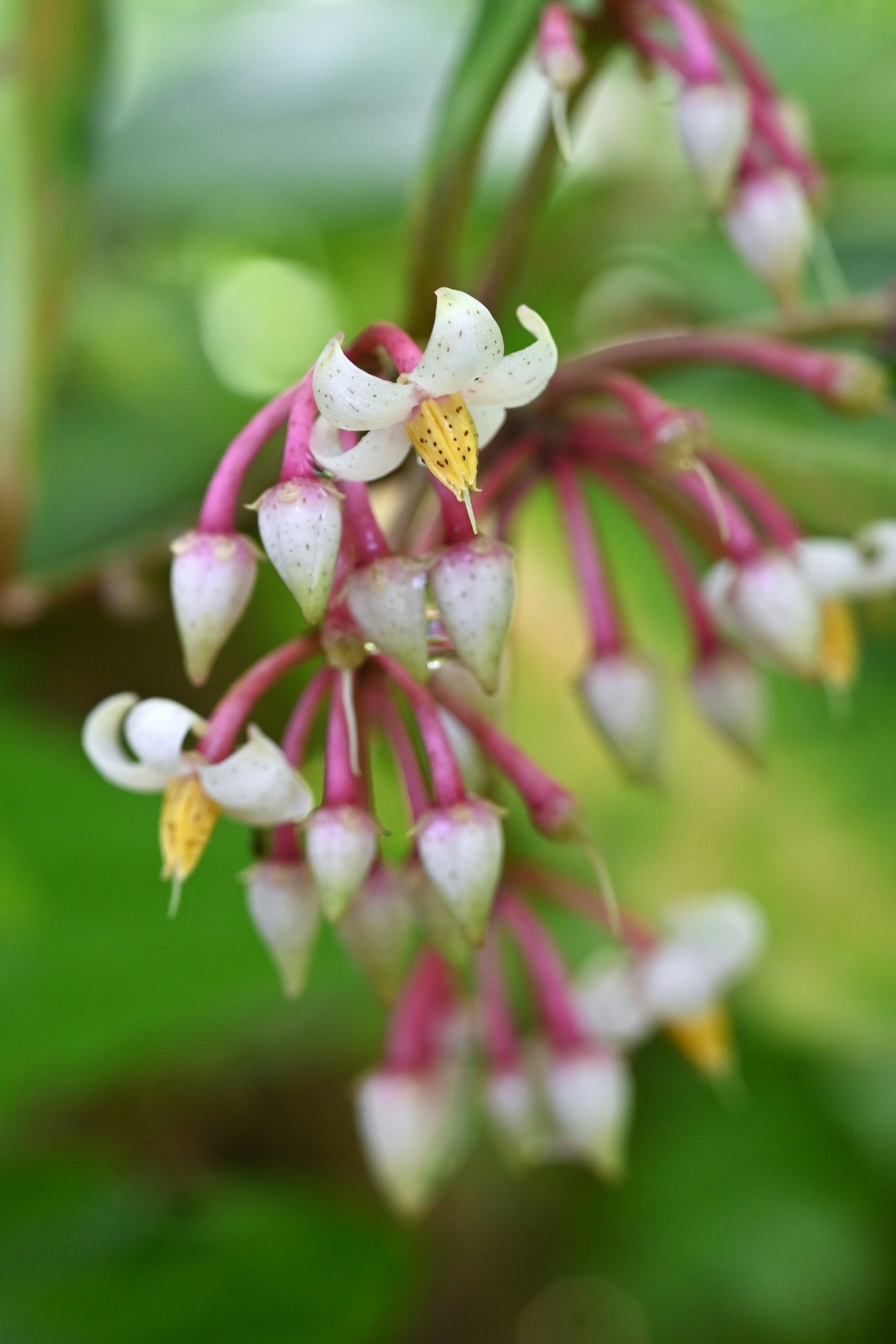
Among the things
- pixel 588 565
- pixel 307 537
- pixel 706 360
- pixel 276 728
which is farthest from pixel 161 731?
pixel 276 728

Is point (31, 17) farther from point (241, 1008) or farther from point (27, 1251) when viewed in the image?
point (27, 1251)

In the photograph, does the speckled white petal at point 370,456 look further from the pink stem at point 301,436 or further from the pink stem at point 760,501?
the pink stem at point 760,501

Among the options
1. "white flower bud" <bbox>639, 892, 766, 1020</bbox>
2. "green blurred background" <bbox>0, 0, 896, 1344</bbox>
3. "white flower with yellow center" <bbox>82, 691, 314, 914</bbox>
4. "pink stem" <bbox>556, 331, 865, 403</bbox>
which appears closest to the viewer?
"white flower with yellow center" <bbox>82, 691, 314, 914</bbox>

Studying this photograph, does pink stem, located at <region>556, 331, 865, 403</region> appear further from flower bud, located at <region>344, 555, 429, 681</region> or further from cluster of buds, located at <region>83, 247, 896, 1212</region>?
flower bud, located at <region>344, 555, 429, 681</region>

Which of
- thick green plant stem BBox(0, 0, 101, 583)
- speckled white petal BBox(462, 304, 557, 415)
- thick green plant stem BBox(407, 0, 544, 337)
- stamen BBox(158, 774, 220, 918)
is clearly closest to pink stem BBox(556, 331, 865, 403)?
thick green plant stem BBox(407, 0, 544, 337)

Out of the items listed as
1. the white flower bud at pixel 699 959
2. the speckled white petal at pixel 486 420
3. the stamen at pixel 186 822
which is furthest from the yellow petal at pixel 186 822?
the white flower bud at pixel 699 959

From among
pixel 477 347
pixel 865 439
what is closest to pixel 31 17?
pixel 865 439

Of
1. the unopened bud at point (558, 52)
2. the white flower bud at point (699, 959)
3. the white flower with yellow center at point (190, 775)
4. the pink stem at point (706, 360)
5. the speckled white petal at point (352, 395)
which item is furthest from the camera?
the white flower bud at point (699, 959)
